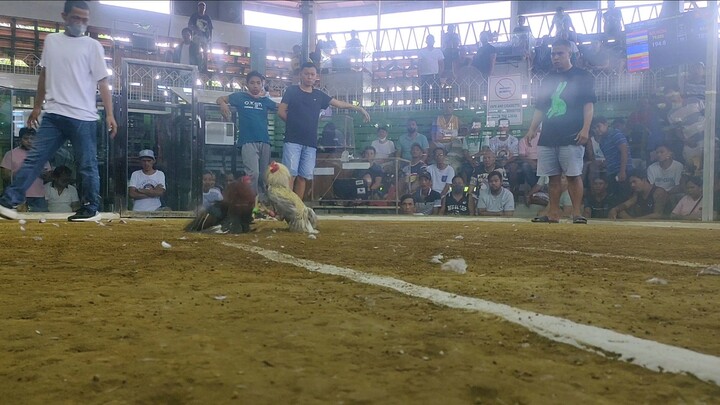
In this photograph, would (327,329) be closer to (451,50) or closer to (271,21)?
(451,50)

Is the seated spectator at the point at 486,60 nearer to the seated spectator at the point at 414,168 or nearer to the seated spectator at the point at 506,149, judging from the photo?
the seated spectator at the point at 506,149

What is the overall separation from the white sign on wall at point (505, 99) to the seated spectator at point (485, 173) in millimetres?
1406

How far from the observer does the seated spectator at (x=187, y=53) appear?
1336 cm

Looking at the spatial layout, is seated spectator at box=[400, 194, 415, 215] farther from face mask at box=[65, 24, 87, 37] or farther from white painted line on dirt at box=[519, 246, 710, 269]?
white painted line on dirt at box=[519, 246, 710, 269]

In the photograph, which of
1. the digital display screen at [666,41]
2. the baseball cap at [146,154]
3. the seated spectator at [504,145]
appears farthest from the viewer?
the seated spectator at [504,145]

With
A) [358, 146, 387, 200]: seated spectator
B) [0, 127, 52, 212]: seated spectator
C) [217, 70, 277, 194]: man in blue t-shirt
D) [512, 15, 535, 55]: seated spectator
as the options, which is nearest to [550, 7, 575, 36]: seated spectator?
[512, 15, 535, 55]: seated spectator

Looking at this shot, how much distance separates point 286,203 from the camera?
16.0 ft

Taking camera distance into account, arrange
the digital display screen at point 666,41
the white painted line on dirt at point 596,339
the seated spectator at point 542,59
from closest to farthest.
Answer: the white painted line on dirt at point 596,339, the digital display screen at point 666,41, the seated spectator at point 542,59

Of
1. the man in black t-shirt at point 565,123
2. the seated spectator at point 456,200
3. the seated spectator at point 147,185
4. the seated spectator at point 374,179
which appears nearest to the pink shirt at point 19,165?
the seated spectator at point 147,185

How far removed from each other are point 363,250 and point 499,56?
37.9ft

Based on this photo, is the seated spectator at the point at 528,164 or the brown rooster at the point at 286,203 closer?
the brown rooster at the point at 286,203

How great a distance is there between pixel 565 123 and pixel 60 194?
7.53 m

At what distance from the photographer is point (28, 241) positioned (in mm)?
3793

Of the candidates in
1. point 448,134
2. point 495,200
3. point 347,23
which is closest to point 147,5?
point 347,23
